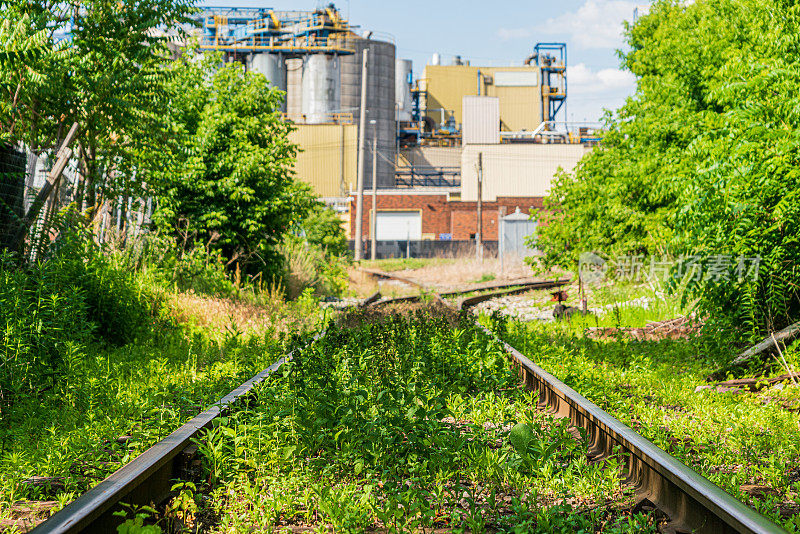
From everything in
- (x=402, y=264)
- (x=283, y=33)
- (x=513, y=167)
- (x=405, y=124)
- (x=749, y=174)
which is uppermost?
(x=283, y=33)

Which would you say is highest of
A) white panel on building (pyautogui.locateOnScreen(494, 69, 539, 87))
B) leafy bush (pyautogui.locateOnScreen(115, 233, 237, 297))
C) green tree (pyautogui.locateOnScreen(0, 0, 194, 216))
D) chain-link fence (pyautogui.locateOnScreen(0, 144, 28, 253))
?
white panel on building (pyautogui.locateOnScreen(494, 69, 539, 87))

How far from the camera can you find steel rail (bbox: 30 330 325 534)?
2.50 meters

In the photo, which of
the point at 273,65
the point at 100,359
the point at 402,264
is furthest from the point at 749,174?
the point at 273,65

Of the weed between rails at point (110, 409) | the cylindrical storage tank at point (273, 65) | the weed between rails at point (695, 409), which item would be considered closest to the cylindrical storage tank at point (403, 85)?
the cylindrical storage tank at point (273, 65)

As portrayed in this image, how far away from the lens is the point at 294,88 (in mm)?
74875

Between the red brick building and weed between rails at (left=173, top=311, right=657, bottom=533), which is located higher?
the red brick building

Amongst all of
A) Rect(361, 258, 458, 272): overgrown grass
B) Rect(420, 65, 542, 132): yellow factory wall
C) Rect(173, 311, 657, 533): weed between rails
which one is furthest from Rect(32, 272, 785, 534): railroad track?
Rect(420, 65, 542, 132): yellow factory wall

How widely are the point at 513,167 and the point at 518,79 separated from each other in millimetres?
20083

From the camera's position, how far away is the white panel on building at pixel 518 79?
8275cm

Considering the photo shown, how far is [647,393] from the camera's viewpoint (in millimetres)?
6293

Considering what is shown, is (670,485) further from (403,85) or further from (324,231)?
(403,85)

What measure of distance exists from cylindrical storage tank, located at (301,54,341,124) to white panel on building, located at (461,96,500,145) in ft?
46.0

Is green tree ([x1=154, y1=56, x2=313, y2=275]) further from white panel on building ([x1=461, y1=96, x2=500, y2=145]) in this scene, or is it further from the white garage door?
white panel on building ([x1=461, y1=96, x2=500, y2=145])

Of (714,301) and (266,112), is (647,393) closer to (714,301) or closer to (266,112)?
(714,301)
